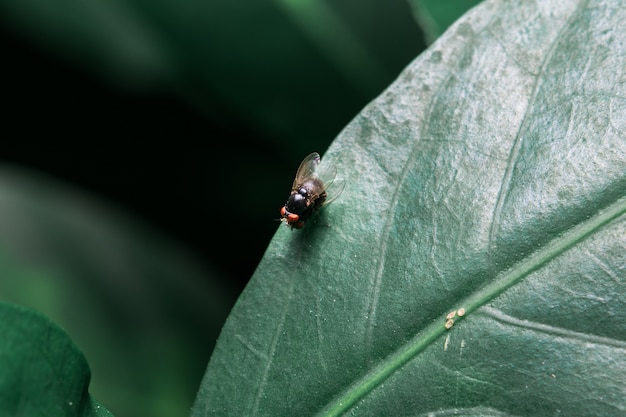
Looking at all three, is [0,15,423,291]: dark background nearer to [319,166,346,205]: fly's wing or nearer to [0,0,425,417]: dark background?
[0,0,425,417]: dark background

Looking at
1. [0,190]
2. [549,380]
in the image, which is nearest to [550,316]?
[549,380]

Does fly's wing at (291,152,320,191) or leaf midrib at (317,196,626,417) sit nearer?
leaf midrib at (317,196,626,417)

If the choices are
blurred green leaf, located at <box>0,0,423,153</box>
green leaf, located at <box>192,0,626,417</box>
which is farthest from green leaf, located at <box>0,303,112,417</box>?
blurred green leaf, located at <box>0,0,423,153</box>

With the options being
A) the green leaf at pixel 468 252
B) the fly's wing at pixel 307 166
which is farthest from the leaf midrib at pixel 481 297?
the fly's wing at pixel 307 166

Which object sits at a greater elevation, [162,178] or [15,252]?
[162,178]

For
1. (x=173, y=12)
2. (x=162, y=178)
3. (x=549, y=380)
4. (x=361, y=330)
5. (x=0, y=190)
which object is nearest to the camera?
(x=549, y=380)

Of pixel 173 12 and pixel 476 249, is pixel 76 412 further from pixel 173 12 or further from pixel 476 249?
pixel 173 12
